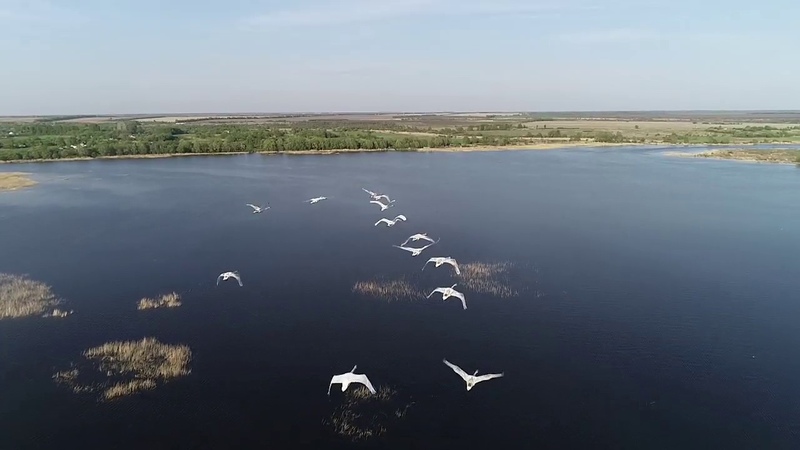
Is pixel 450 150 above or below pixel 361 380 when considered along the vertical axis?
above

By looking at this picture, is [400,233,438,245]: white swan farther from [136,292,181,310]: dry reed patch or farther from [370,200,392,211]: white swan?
[136,292,181,310]: dry reed patch

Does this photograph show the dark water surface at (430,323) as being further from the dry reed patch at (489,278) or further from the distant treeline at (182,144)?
the distant treeline at (182,144)

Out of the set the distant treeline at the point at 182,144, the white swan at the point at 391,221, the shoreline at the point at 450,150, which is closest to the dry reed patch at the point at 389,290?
the white swan at the point at 391,221

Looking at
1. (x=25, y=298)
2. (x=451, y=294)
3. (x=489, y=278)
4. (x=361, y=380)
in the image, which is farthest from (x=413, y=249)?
(x=25, y=298)

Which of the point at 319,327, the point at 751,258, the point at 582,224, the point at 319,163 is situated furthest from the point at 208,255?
the point at 319,163

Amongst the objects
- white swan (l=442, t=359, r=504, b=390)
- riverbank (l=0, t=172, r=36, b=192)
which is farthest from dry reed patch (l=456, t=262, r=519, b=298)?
riverbank (l=0, t=172, r=36, b=192)

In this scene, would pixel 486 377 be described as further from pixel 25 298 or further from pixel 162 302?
Result: pixel 25 298
